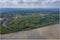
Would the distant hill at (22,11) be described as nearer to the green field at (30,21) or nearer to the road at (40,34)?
the green field at (30,21)

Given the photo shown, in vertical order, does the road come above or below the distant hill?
below

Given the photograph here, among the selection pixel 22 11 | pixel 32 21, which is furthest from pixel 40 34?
pixel 22 11

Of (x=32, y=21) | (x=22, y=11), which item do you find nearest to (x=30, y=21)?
(x=32, y=21)

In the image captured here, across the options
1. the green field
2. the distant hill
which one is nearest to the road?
the green field

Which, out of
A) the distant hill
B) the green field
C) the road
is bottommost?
the road

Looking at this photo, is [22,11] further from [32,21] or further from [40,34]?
[40,34]

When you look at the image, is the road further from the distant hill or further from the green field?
the distant hill

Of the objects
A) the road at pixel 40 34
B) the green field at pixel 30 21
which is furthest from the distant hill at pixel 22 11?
the road at pixel 40 34

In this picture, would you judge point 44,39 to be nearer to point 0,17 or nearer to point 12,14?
point 12,14

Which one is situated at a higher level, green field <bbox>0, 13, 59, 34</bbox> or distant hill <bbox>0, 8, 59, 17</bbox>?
distant hill <bbox>0, 8, 59, 17</bbox>

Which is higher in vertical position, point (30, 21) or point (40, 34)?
point (30, 21)

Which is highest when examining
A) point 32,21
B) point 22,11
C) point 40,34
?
point 22,11
